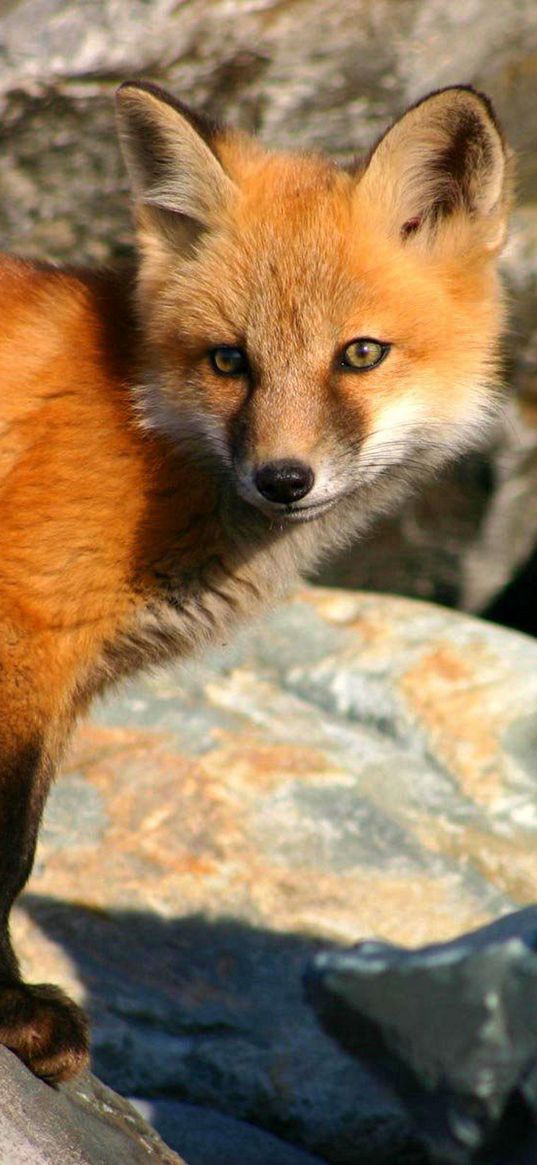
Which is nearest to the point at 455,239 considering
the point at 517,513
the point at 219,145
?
the point at 219,145

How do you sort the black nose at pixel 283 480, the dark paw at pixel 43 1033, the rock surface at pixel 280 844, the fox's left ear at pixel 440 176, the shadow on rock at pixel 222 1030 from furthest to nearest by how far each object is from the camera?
the rock surface at pixel 280 844
the shadow on rock at pixel 222 1030
the fox's left ear at pixel 440 176
the black nose at pixel 283 480
the dark paw at pixel 43 1033

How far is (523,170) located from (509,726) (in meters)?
1.96

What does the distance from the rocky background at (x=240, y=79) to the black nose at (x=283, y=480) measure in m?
2.20

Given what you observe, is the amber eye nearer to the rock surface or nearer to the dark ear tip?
the dark ear tip

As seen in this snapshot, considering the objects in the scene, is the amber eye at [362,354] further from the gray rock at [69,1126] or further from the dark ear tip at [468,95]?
the gray rock at [69,1126]

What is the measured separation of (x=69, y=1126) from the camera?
226cm

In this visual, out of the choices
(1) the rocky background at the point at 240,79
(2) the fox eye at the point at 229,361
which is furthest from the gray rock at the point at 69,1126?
(1) the rocky background at the point at 240,79

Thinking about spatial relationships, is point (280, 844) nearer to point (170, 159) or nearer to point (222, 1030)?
point (222, 1030)

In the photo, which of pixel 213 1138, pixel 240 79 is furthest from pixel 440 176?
pixel 213 1138

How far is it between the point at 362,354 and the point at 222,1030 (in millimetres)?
1775

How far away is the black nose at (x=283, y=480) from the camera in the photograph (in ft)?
8.46

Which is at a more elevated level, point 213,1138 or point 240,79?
point 240,79

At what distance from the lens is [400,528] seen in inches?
204

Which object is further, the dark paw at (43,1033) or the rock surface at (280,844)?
the rock surface at (280,844)
